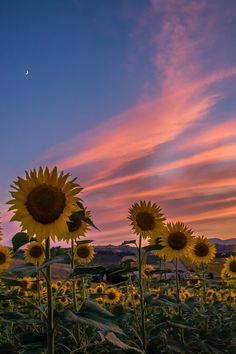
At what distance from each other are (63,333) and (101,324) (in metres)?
5.31

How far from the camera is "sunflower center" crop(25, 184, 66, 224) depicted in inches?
171

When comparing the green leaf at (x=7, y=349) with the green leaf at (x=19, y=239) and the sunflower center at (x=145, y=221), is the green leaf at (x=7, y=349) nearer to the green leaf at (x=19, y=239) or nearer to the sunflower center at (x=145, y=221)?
the green leaf at (x=19, y=239)

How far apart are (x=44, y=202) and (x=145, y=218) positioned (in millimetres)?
2976

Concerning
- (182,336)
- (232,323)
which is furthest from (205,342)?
(232,323)

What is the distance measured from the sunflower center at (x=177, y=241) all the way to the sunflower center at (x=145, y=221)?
2.68 ft

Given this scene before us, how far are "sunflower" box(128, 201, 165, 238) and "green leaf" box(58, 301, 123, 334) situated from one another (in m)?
3.41

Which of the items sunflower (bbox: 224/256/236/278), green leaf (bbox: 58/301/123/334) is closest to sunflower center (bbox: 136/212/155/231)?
green leaf (bbox: 58/301/123/334)

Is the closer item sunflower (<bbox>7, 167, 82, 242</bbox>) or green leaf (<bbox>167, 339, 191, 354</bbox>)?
sunflower (<bbox>7, 167, 82, 242</bbox>)

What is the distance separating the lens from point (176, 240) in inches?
309

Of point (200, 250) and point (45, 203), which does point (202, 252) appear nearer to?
point (200, 250)

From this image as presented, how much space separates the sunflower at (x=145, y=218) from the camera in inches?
281

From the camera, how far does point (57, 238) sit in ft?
14.2

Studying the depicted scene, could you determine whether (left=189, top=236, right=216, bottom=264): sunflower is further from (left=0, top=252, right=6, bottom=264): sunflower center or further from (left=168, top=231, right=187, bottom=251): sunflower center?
(left=0, top=252, right=6, bottom=264): sunflower center

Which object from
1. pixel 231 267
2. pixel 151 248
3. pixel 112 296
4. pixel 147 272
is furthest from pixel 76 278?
pixel 112 296
